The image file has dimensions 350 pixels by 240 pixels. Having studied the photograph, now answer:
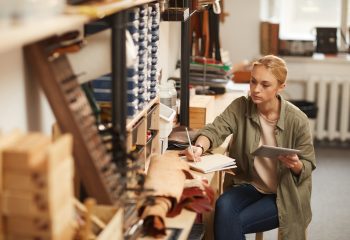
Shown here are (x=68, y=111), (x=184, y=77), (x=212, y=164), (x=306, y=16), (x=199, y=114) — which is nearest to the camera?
(x=68, y=111)

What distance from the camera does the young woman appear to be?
3348mm

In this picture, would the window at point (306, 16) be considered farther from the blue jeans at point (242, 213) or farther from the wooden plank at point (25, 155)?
the wooden plank at point (25, 155)

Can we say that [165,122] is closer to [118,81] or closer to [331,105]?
[118,81]

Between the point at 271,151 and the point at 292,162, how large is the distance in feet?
0.50

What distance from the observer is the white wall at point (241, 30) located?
20.9ft

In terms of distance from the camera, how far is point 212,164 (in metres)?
3.32

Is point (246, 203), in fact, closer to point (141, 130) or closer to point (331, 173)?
point (141, 130)

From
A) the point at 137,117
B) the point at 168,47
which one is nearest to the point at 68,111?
the point at 137,117

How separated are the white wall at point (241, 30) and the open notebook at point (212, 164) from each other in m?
3.16

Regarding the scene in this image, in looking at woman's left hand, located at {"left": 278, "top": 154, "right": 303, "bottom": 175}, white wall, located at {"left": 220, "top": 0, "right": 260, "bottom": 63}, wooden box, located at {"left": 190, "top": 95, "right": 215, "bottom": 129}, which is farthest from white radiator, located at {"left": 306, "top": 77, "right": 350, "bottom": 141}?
woman's left hand, located at {"left": 278, "top": 154, "right": 303, "bottom": 175}

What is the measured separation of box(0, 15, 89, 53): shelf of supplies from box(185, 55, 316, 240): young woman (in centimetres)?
187

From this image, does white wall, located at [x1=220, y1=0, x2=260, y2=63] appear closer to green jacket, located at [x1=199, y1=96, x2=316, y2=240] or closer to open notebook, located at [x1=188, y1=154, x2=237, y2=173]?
green jacket, located at [x1=199, y1=96, x2=316, y2=240]

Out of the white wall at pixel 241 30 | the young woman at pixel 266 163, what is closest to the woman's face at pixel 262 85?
the young woman at pixel 266 163

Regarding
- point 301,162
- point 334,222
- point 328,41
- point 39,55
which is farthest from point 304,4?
point 39,55
